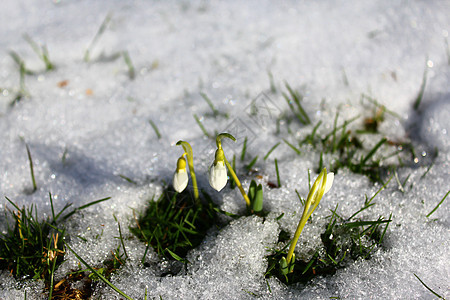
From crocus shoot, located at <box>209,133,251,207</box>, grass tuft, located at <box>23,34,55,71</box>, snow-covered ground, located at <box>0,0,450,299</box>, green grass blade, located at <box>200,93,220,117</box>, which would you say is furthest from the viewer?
grass tuft, located at <box>23,34,55,71</box>

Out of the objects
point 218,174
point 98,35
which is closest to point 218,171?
point 218,174

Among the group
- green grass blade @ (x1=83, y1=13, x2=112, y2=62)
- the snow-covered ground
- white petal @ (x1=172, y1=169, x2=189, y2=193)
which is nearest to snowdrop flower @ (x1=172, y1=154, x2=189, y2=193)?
white petal @ (x1=172, y1=169, x2=189, y2=193)

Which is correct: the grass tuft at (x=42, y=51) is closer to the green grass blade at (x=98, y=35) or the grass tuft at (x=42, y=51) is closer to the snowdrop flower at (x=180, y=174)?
the green grass blade at (x=98, y=35)

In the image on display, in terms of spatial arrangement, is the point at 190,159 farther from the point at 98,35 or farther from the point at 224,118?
the point at 98,35

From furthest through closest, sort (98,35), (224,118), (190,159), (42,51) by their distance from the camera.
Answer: (98,35) → (42,51) → (224,118) → (190,159)

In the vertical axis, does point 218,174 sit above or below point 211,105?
above

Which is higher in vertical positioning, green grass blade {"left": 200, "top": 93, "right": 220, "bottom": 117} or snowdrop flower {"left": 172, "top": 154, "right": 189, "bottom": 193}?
snowdrop flower {"left": 172, "top": 154, "right": 189, "bottom": 193}

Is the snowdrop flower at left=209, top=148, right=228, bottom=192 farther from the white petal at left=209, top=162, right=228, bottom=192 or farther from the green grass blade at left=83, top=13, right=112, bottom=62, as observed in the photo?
the green grass blade at left=83, top=13, right=112, bottom=62

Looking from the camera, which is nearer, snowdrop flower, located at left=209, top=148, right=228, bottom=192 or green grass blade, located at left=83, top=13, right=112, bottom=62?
snowdrop flower, located at left=209, top=148, right=228, bottom=192
